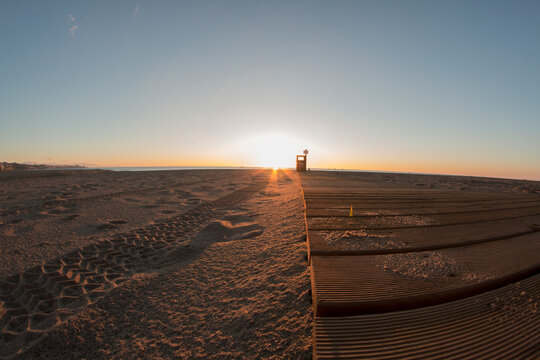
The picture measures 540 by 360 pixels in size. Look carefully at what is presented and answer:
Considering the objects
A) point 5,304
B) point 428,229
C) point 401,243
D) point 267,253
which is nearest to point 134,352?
point 267,253

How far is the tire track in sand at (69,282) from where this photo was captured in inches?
71.6

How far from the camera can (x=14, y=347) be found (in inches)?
64.3

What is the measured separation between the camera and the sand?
146 centimetres

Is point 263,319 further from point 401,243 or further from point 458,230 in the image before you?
point 458,230

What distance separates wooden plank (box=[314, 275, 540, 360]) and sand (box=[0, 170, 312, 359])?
1.51ft

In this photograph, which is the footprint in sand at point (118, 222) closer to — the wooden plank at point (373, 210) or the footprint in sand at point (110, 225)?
the footprint in sand at point (110, 225)

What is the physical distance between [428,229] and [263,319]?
1783mm

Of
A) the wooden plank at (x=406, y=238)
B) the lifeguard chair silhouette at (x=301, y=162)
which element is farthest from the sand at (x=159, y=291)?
the lifeguard chair silhouette at (x=301, y=162)

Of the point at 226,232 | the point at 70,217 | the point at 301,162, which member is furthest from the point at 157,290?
the point at 301,162

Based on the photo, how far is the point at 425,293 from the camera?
103cm

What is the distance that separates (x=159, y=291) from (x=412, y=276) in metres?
A: 2.27

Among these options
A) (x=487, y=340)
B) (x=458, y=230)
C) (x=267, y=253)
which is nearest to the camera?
→ (x=487, y=340)

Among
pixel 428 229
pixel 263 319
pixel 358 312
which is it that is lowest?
pixel 263 319

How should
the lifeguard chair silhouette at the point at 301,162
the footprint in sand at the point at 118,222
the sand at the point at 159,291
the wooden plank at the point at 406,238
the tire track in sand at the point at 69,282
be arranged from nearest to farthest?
the sand at the point at 159,291, the wooden plank at the point at 406,238, the tire track in sand at the point at 69,282, the footprint in sand at the point at 118,222, the lifeguard chair silhouette at the point at 301,162
